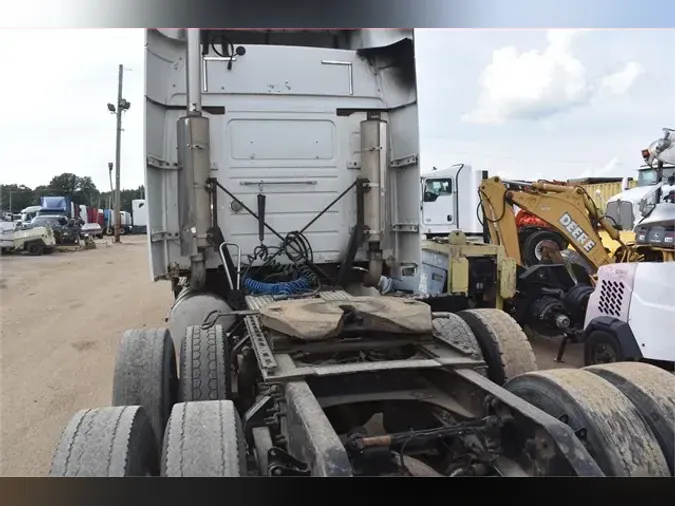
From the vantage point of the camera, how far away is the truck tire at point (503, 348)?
12.8 feet

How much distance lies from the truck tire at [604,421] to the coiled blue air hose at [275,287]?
9.05 feet

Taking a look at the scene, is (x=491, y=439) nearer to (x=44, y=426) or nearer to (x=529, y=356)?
(x=529, y=356)

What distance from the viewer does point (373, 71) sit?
5906mm

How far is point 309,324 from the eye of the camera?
3.41m

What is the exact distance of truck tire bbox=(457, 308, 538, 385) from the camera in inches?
153

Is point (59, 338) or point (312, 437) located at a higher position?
point (312, 437)

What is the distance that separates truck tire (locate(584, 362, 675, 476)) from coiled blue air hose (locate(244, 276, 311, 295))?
9.14ft

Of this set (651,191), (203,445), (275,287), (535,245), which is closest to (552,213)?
(651,191)

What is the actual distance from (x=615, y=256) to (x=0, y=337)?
26.6ft

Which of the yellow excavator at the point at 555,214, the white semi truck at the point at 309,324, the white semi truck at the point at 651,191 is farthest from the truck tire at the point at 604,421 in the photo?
the yellow excavator at the point at 555,214

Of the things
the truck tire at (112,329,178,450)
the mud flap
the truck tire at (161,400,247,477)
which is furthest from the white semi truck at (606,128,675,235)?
the truck tire at (161,400,247,477)

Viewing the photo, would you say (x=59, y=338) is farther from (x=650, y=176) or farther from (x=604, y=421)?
(x=650, y=176)

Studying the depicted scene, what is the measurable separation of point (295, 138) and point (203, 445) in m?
3.85

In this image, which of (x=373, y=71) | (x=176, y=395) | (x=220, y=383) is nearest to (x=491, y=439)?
(x=220, y=383)
